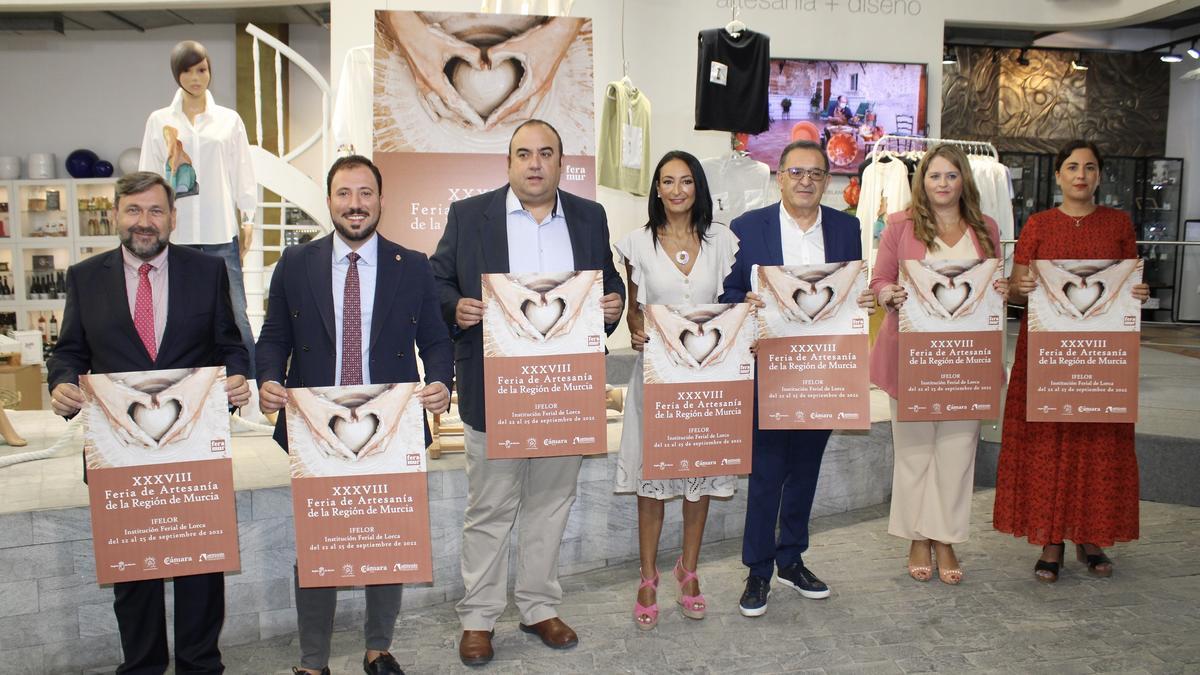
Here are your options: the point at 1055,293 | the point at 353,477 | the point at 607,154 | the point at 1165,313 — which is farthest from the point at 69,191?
the point at 1165,313

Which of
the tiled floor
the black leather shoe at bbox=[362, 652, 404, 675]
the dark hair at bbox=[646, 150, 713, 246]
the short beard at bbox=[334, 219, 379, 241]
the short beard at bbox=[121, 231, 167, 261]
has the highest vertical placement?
the dark hair at bbox=[646, 150, 713, 246]

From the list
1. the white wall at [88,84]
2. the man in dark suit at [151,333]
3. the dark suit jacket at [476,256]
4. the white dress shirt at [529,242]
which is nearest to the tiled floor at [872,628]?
the man in dark suit at [151,333]

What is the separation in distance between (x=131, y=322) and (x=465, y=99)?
6.39 feet

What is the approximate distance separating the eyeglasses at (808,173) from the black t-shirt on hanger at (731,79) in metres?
2.99

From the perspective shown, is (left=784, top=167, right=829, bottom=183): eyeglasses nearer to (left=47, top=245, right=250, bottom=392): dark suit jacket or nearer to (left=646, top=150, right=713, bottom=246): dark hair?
(left=646, top=150, right=713, bottom=246): dark hair

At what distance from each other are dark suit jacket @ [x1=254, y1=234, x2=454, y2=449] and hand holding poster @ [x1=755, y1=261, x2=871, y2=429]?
113 centimetres

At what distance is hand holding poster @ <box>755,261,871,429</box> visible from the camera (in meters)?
2.99

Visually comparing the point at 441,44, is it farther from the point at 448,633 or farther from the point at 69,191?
the point at 69,191

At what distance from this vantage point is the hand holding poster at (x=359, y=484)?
234cm

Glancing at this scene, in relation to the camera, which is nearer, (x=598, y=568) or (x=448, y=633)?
(x=448, y=633)

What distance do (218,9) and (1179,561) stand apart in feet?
33.2

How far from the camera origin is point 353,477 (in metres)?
2.38

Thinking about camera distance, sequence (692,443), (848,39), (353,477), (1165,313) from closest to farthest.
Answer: (353,477)
(692,443)
(848,39)
(1165,313)

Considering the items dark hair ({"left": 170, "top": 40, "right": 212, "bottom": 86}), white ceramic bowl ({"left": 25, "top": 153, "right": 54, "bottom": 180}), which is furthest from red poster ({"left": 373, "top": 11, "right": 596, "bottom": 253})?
white ceramic bowl ({"left": 25, "top": 153, "right": 54, "bottom": 180})
